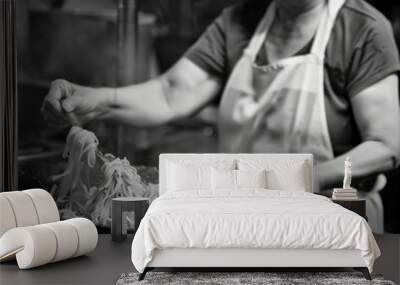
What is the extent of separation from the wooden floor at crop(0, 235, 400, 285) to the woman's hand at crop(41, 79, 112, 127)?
1.74m

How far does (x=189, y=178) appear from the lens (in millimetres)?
6391

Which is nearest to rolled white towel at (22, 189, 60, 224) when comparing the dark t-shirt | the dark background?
the dark background

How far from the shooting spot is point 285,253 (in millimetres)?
4668

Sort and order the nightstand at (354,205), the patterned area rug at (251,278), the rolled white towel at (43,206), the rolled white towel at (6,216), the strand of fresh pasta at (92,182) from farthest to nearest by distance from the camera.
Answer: the strand of fresh pasta at (92,182) < the nightstand at (354,205) < the rolled white towel at (43,206) < the rolled white towel at (6,216) < the patterned area rug at (251,278)

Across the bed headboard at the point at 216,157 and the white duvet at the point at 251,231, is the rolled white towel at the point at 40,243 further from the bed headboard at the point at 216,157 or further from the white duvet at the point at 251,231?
the bed headboard at the point at 216,157

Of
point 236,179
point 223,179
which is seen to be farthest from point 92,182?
point 236,179

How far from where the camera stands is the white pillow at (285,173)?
21.0 feet

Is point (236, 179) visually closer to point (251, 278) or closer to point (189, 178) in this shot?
point (189, 178)

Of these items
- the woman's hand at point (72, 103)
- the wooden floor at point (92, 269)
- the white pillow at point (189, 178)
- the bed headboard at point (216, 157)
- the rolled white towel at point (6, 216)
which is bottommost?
the wooden floor at point (92, 269)

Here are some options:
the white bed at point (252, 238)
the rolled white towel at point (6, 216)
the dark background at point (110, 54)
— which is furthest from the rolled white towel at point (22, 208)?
the dark background at point (110, 54)

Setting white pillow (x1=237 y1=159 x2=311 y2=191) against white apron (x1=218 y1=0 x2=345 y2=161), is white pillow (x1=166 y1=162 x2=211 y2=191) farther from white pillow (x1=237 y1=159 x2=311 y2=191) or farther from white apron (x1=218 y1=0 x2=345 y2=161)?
white apron (x1=218 y1=0 x2=345 y2=161)

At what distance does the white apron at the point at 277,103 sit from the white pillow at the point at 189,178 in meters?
0.76

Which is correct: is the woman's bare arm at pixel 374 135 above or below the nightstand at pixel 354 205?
above

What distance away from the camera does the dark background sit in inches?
281
